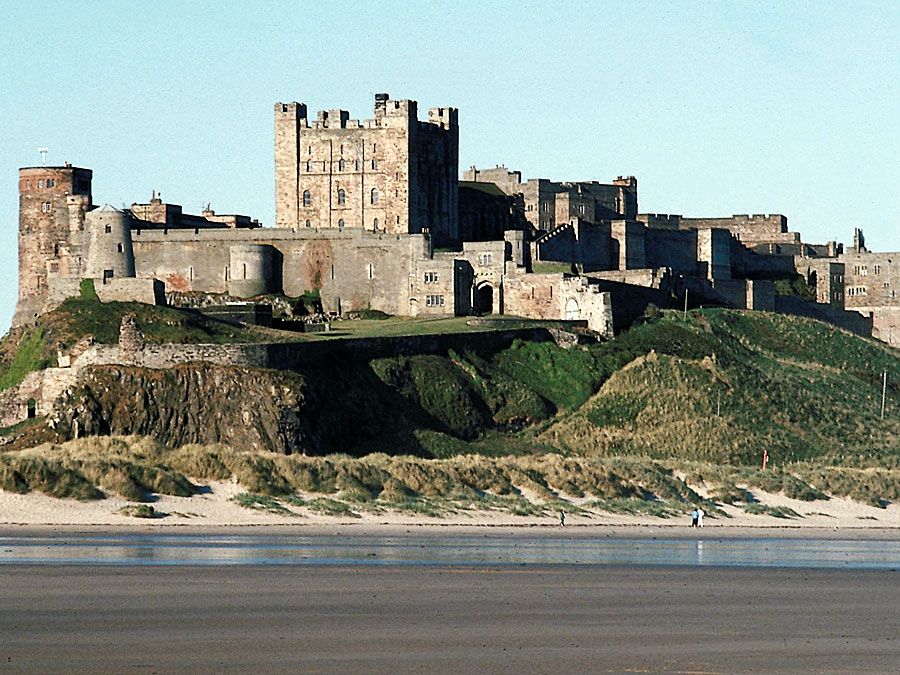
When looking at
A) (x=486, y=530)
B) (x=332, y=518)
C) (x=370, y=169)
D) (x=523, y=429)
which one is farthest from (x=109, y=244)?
(x=486, y=530)

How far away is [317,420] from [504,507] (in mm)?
12395

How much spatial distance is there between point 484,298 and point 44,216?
20287mm

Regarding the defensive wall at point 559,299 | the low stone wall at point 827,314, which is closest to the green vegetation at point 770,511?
the defensive wall at point 559,299

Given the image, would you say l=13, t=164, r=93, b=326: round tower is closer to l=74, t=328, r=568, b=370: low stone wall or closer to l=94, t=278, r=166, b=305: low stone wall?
l=94, t=278, r=166, b=305: low stone wall

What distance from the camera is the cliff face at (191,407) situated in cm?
5412

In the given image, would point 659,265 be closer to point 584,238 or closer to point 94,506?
point 584,238

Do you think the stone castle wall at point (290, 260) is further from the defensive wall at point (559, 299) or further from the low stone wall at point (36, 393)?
the low stone wall at point (36, 393)

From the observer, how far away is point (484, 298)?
Answer: 266 ft

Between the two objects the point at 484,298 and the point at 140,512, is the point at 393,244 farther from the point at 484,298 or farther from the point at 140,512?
the point at 140,512

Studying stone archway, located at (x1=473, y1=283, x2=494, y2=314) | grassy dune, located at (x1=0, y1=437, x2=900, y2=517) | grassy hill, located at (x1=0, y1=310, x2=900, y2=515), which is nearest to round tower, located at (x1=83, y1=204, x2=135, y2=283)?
grassy hill, located at (x1=0, y1=310, x2=900, y2=515)

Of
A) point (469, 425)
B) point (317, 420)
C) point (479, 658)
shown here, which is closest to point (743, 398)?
point (469, 425)

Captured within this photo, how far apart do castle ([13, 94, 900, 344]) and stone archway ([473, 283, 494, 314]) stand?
0.09m

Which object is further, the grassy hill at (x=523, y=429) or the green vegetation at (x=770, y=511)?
the green vegetation at (x=770, y=511)

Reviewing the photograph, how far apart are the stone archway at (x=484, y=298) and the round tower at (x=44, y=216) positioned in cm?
1800
